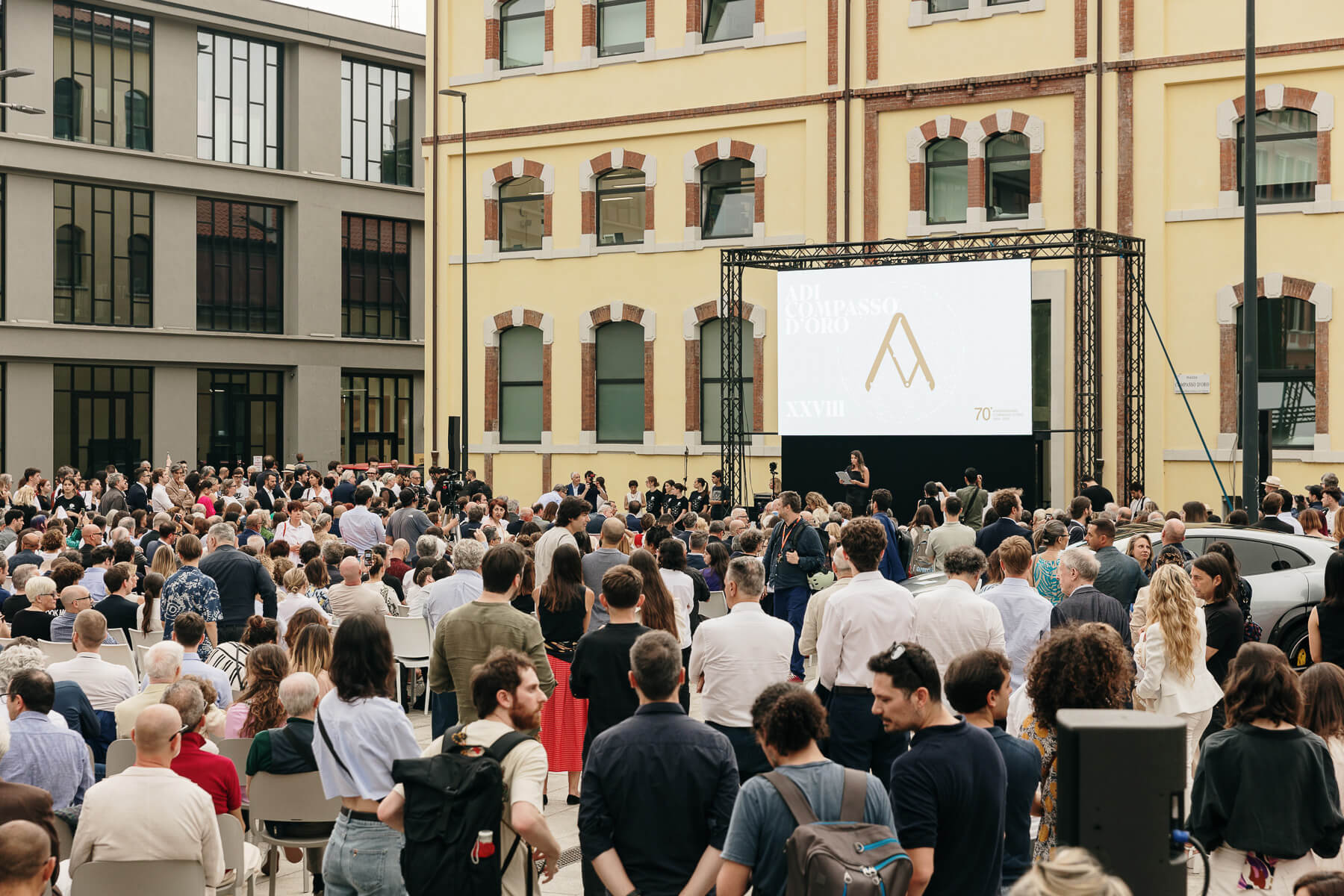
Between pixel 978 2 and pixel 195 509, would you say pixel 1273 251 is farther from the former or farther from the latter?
pixel 195 509

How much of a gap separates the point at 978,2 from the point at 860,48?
257 cm

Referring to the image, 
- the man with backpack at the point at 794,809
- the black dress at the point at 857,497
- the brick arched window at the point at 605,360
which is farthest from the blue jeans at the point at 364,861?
the brick arched window at the point at 605,360

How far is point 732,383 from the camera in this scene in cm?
2730

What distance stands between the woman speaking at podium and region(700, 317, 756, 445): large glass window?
4.35 m

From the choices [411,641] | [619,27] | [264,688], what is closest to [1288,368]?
[619,27]

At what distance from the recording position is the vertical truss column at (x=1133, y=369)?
2412 centimetres

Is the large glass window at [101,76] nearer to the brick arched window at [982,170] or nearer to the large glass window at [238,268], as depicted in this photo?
the large glass window at [238,268]

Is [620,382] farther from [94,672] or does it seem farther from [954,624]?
[954,624]

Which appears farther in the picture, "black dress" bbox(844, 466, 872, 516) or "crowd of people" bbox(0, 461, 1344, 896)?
"black dress" bbox(844, 466, 872, 516)

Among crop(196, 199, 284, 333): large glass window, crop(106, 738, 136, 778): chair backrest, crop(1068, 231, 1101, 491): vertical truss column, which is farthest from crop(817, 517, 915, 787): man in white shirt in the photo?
crop(196, 199, 284, 333): large glass window

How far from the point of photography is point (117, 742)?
7.61 metres

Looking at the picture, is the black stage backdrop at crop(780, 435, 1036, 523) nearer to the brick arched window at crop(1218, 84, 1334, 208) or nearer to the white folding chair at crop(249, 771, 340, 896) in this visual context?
the brick arched window at crop(1218, 84, 1334, 208)

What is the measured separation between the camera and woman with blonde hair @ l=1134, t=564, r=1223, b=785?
801 cm

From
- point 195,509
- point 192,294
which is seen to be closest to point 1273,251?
point 195,509
